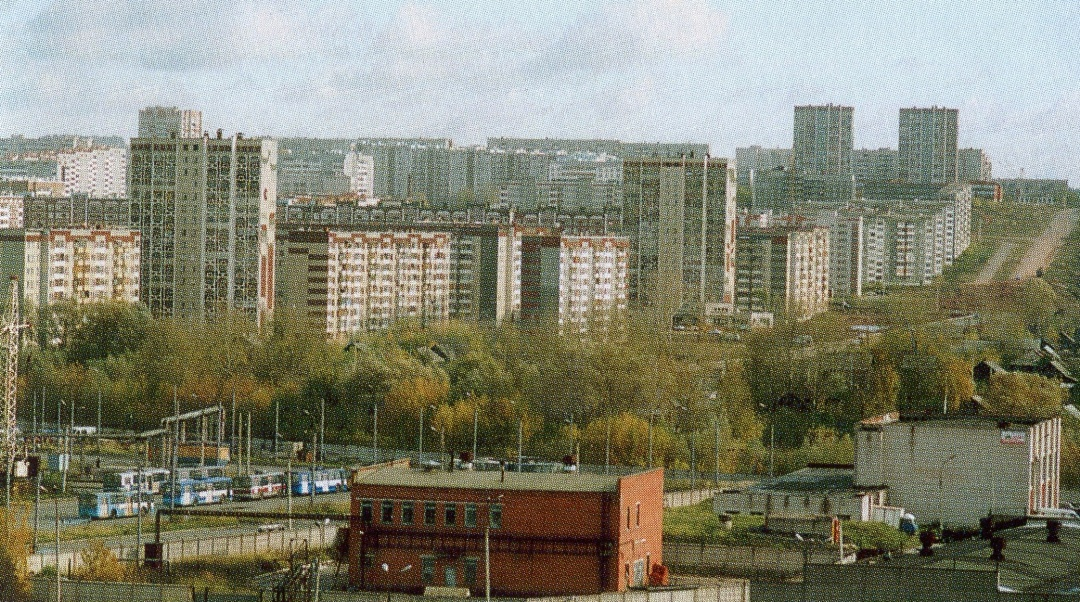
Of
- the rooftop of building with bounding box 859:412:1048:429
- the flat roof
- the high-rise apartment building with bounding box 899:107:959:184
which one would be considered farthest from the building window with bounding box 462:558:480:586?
the high-rise apartment building with bounding box 899:107:959:184

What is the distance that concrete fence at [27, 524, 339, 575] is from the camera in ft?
50.4

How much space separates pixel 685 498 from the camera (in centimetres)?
1984

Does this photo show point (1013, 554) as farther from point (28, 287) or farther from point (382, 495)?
point (28, 287)

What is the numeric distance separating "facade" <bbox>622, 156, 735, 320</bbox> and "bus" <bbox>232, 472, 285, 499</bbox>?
2079 centimetres

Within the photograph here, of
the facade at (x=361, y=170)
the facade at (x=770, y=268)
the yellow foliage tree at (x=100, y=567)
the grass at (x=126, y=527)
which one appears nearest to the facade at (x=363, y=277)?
the facade at (x=770, y=268)

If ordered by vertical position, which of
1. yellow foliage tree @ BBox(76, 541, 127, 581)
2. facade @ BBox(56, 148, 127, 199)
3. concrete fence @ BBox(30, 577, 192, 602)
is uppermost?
facade @ BBox(56, 148, 127, 199)

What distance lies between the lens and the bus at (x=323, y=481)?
874 inches

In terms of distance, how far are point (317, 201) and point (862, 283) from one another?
13.6 metres

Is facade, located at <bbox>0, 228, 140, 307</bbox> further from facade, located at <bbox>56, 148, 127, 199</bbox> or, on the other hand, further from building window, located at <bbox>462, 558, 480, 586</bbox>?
facade, located at <bbox>56, 148, 127, 199</bbox>

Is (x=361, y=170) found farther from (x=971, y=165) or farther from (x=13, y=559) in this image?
(x=13, y=559)

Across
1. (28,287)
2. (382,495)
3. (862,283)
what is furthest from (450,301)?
(382,495)

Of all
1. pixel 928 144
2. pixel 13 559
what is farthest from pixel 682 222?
pixel 928 144

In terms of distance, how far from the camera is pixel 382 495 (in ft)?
46.8

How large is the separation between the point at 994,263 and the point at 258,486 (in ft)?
133
